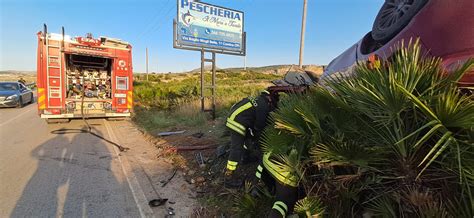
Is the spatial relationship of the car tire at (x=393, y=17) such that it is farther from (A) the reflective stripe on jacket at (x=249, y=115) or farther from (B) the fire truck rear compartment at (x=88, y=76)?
(B) the fire truck rear compartment at (x=88, y=76)

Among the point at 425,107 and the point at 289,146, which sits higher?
the point at 425,107

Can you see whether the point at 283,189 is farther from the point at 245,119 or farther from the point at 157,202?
the point at 157,202

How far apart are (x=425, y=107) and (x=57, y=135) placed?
943 cm

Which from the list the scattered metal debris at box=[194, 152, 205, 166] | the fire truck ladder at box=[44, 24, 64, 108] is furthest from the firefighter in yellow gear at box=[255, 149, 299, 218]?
the fire truck ladder at box=[44, 24, 64, 108]

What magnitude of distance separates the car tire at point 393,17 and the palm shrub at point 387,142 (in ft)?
3.26

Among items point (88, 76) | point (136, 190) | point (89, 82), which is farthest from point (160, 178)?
point (88, 76)

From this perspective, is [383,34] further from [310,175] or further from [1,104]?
[1,104]

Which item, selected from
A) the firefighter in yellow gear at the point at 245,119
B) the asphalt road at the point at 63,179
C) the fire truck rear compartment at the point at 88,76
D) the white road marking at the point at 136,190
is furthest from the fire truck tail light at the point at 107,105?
the firefighter in yellow gear at the point at 245,119

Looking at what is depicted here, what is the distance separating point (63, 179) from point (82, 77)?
8.47 meters

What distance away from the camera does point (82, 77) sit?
1219 centimetres

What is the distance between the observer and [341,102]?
2.28 m

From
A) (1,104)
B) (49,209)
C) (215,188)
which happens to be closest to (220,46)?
(215,188)

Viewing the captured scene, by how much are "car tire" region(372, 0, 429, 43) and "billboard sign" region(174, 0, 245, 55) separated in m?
8.02

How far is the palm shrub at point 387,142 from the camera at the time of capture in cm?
172
